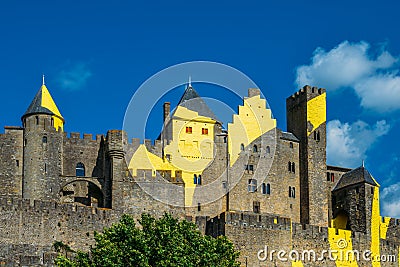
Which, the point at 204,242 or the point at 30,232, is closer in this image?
the point at 204,242

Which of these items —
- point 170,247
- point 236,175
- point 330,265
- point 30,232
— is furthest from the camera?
point 236,175

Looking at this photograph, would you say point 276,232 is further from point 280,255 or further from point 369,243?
point 369,243

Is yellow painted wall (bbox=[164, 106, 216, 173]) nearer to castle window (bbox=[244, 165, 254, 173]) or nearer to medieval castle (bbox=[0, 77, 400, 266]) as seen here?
medieval castle (bbox=[0, 77, 400, 266])

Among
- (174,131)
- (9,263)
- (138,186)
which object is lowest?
(9,263)

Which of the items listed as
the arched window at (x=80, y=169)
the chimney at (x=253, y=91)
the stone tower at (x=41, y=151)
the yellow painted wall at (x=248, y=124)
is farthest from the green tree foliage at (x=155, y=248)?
the chimney at (x=253, y=91)

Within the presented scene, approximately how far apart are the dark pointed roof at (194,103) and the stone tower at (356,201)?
1120 cm

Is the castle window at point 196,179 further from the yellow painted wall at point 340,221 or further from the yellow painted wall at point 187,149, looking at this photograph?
the yellow painted wall at point 340,221

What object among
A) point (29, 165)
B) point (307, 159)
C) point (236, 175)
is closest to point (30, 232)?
point (29, 165)

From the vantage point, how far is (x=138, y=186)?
242 ft

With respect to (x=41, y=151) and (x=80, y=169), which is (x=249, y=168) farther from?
(x=41, y=151)

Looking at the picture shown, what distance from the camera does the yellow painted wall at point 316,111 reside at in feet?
280

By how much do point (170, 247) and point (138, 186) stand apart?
1709cm

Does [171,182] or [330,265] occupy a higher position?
[171,182]

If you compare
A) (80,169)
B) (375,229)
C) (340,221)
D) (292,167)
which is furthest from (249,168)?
(80,169)
